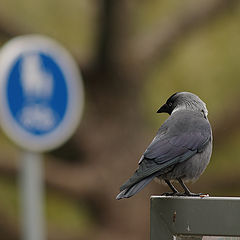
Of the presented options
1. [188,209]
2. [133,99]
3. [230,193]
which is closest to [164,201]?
[188,209]

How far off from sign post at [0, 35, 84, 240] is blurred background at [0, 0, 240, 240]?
3.36 m

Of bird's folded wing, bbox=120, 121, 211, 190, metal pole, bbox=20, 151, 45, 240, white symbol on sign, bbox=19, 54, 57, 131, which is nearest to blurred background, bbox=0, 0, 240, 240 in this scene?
white symbol on sign, bbox=19, 54, 57, 131

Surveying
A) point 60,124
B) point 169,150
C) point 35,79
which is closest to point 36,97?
point 35,79

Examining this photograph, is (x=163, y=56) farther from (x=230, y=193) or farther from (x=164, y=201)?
(x=164, y=201)

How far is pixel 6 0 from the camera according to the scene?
47.9ft

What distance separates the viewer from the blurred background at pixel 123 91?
44.2ft

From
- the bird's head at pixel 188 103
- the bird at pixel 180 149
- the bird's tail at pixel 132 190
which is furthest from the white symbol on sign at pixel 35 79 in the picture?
the bird's tail at pixel 132 190

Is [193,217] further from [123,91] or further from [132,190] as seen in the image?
[123,91]

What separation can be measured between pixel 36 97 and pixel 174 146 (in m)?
3.99

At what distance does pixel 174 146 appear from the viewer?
5.67 meters

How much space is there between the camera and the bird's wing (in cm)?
543

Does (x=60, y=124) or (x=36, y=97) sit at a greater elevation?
(x=36, y=97)

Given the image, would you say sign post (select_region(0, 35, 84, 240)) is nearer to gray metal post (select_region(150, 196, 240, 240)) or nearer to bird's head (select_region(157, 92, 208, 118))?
bird's head (select_region(157, 92, 208, 118))

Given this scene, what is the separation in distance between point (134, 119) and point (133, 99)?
30cm
